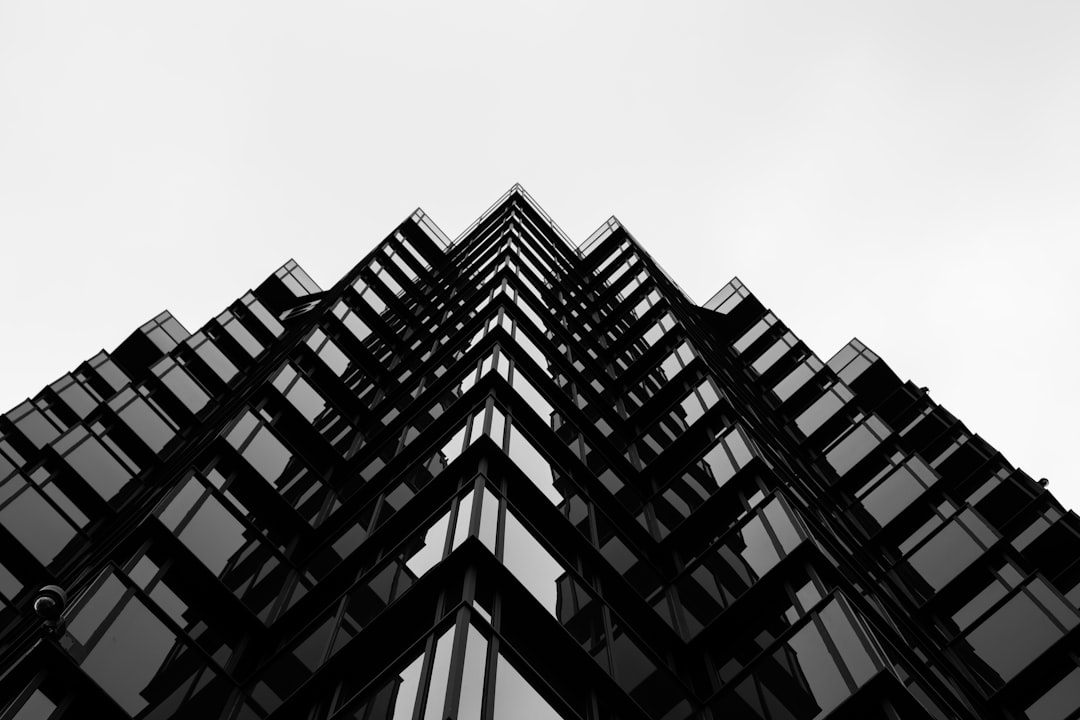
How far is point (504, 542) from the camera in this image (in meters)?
13.9

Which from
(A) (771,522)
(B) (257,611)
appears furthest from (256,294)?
(A) (771,522)

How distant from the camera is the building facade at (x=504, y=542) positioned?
12.8 m

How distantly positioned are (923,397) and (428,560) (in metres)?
24.7

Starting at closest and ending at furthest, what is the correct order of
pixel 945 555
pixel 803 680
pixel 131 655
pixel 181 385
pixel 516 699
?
pixel 516 699, pixel 131 655, pixel 803 680, pixel 945 555, pixel 181 385

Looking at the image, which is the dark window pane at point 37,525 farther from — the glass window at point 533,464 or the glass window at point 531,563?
the glass window at point 531,563

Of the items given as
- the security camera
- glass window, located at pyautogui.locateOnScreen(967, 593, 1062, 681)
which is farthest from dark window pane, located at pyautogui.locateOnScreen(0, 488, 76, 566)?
glass window, located at pyautogui.locateOnScreen(967, 593, 1062, 681)

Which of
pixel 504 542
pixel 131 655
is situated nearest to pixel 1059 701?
pixel 504 542

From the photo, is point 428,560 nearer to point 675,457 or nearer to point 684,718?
point 684,718

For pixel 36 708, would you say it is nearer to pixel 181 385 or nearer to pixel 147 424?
pixel 147 424

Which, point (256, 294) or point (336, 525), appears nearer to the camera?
point (336, 525)

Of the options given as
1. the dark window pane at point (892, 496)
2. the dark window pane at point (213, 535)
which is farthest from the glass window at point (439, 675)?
the dark window pane at point (892, 496)

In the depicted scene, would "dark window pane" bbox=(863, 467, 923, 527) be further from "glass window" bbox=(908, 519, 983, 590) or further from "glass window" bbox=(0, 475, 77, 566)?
"glass window" bbox=(0, 475, 77, 566)

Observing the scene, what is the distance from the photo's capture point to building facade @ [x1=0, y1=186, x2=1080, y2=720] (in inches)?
504

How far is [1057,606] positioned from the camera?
18125 mm
